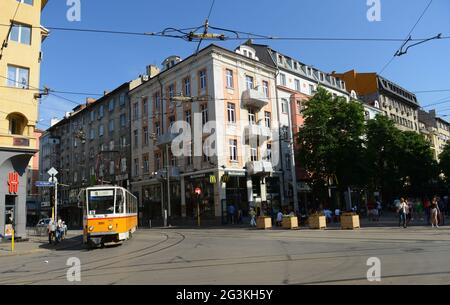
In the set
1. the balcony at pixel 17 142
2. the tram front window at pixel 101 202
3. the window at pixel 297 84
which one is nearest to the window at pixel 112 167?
the balcony at pixel 17 142

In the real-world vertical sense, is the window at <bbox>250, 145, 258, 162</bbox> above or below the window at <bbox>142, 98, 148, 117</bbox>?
below

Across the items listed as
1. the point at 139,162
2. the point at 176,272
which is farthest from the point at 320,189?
the point at 176,272

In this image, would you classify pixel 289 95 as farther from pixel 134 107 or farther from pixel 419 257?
pixel 419 257

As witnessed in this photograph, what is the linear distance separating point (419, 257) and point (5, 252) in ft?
58.3

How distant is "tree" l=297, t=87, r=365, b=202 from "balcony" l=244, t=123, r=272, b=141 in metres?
3.61

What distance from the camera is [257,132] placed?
1485 inches

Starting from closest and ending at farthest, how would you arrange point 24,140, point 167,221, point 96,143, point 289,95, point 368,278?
point 368,278 → point 24,140 → point 167,221 → point 289,95 → point 96,143

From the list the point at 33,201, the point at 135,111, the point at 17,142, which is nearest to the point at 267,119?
the point at 135,111

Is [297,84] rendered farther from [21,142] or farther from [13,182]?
[13,182]

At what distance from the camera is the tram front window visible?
61.3 ft

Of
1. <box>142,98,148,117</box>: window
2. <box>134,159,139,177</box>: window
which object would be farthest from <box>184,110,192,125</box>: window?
<box>134,159,139,177</box>: window

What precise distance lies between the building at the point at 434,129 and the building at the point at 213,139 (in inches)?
2322

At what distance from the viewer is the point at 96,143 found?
53.7 m

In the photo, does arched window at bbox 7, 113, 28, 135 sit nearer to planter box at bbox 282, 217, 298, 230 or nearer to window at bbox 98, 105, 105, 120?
planter box at bbox 282, 217, 298, 230
